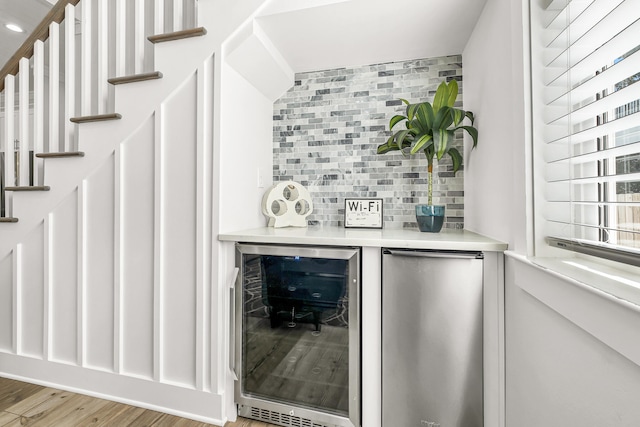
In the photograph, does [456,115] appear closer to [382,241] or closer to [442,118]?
[442,118]

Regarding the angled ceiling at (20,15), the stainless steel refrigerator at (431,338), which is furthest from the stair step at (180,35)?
the angled ceiling at (20,15)

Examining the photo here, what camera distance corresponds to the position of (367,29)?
164cm

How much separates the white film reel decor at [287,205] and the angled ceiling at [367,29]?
0.84m

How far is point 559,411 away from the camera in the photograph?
2.77 feet

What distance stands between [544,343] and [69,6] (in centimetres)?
307

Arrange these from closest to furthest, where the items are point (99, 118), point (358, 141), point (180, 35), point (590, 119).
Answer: point (590, 119) → point (180, 35) → point (99, 118) → point (358, 141)

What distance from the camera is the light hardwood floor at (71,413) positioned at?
60.0 inches

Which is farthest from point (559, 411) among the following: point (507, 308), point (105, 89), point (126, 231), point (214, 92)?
point (105, 89)

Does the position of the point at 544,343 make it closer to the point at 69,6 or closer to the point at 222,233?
the point at 222,233

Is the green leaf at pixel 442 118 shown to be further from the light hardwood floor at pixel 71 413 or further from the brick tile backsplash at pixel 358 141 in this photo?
the light hardwood floor at pixel 71 413

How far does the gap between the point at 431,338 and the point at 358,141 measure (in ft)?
4.28

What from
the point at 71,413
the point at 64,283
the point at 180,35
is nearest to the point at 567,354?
the point at 180,35

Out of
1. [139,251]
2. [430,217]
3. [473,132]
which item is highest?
[473,132]

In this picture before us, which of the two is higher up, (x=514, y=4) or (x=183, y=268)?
(x=514, y=4)
